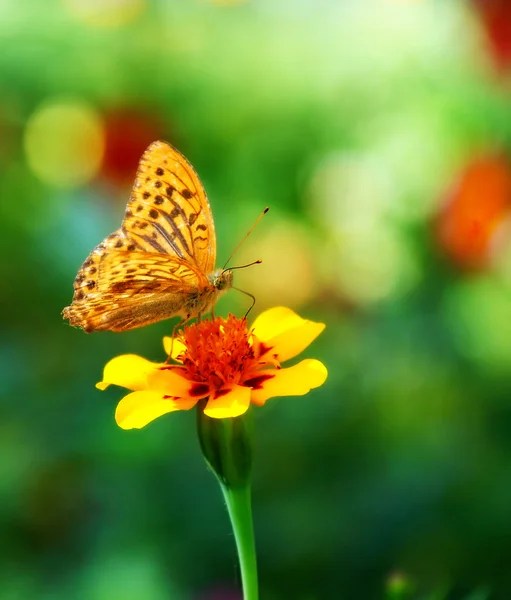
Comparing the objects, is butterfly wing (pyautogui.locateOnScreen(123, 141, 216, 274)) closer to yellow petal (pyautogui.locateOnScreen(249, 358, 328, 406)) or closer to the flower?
the flower

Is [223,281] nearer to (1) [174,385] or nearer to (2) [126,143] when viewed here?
(1) [174,385]

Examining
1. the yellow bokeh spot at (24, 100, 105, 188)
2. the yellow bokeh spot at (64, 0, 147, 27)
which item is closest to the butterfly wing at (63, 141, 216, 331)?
the yellow bokeh spot at (24, 100, 105, 188)

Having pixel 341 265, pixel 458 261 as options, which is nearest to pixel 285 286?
pixel 341 265

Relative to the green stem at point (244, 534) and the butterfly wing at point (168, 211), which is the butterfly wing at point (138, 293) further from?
the green stem at point (244, 534)

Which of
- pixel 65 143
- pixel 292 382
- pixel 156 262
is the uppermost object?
pixel 65 143

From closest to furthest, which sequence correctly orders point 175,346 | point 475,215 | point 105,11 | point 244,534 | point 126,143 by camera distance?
point 244,534 → point 175,346 → point 475,215 → point 126,143 → point 105,11

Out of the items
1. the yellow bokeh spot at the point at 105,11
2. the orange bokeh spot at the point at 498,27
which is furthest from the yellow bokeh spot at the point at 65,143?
the orange bokeh spot at the point at 498,27

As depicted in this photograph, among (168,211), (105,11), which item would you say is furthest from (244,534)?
(105,11)
